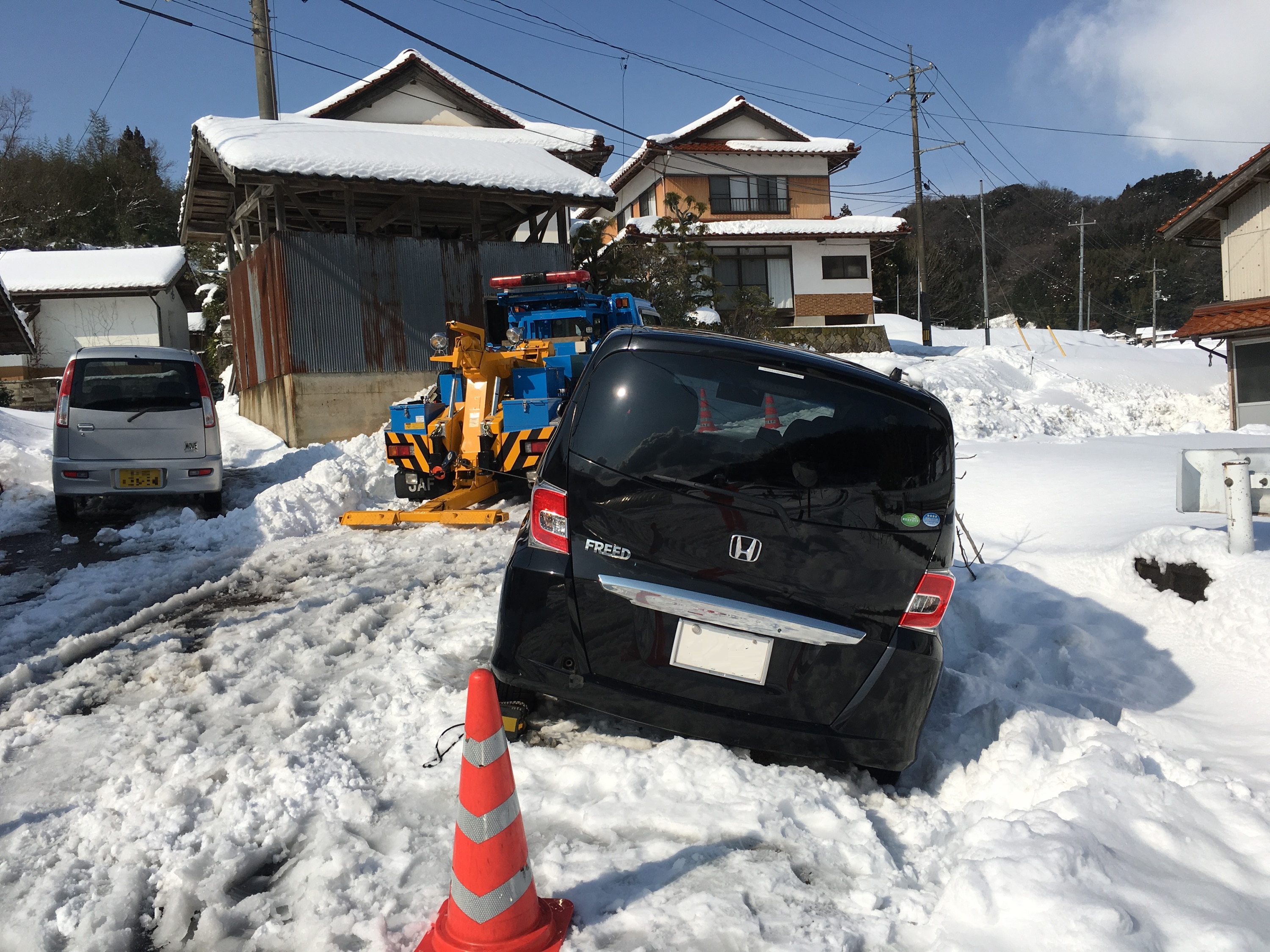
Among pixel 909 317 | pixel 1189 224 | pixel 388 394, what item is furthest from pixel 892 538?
pixel 909 317

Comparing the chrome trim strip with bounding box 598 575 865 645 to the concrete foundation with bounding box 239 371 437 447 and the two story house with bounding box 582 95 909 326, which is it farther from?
the two story house with bounding box 582 95 909 326

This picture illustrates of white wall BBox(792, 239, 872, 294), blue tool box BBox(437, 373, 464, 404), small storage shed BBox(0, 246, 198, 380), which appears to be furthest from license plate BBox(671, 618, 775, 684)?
small storage shed BBox(0, 246, 198, 380)

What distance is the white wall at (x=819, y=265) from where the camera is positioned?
32969mm

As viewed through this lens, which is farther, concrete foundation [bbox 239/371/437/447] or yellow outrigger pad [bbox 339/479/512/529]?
concrete foundation [bbox 239/371/437/447]

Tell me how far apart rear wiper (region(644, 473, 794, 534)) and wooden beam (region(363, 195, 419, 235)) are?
45.0 feet

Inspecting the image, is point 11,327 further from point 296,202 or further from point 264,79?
point 264,79

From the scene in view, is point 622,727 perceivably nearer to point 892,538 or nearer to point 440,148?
point 892,538

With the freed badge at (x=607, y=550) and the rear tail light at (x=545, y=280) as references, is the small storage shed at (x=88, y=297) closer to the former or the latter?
the rear tail light at (x=545, y=280)

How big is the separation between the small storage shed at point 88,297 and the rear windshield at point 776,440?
32126 mm

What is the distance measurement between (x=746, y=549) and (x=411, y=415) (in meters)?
7.44

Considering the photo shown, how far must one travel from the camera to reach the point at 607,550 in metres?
3.12

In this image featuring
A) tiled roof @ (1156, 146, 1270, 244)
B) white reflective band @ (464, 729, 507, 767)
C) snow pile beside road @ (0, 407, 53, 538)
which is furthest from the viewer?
tiled roof @ (1156, 146, 1270, 244)

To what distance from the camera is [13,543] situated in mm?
7938

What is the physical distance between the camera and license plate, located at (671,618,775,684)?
304 cm
